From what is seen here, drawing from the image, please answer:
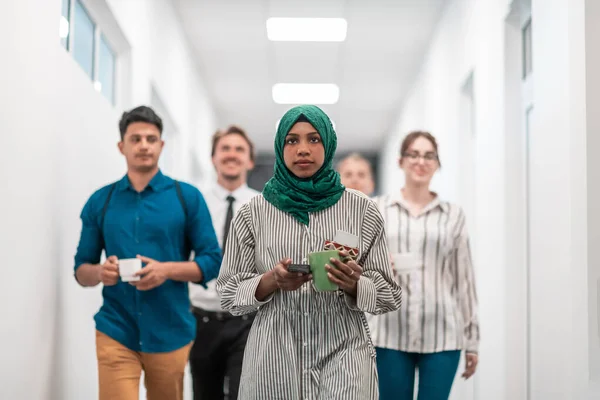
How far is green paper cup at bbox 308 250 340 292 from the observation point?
2104 millimetres

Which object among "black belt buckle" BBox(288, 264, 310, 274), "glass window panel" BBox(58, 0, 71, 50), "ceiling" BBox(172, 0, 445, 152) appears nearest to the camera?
"black belt buckle" BBox(288, 264, 310, 274)

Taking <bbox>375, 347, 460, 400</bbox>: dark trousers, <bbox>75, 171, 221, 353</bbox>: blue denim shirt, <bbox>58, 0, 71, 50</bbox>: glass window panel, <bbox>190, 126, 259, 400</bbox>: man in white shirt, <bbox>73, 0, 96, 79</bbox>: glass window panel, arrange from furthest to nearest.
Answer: <bbox>73, 0, 96, 79</bbox>: glass window panel → <bbox>58, 0, 71, 50</bbox>: glass window panel → <bbox>190, 126, 259, 400</bbox>: man in white shirt → <bbox>375, 347, 460, 400</bbox>: dark trousers → <bbox>75, 171, 221, 353</bbox>: blue denim shirt

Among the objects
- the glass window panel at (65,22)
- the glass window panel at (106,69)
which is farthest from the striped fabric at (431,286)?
the glass window panel at (106,69)

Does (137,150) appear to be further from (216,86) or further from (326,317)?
(216,86)

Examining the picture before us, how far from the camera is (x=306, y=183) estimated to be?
226 centimetres

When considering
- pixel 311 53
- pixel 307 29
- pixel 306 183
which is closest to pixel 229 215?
pixel 306 183

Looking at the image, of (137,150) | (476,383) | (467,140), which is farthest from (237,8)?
(137,150)

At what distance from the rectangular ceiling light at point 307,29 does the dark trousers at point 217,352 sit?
186 inches

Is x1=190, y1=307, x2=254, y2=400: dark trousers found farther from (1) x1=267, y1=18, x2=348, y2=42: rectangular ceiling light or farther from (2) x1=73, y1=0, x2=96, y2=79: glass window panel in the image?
(1) x1=267, y1=18, x2=348, y2=42: rectangular ceiling light

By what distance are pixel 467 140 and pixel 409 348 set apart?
376 centimetres

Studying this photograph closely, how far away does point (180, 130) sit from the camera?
8711 mm

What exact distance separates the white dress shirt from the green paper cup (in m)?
1.86

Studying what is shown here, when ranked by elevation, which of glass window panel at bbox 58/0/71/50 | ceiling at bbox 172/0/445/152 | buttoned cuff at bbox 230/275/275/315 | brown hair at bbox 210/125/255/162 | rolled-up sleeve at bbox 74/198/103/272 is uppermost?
ceiling at bbox 172/0/445/152

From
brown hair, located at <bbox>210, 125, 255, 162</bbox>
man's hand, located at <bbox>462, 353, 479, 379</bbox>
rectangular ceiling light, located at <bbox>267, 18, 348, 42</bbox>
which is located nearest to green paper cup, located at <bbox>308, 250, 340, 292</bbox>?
man's hand, located at <bbox>462, 353, 479, 379</bbox>
